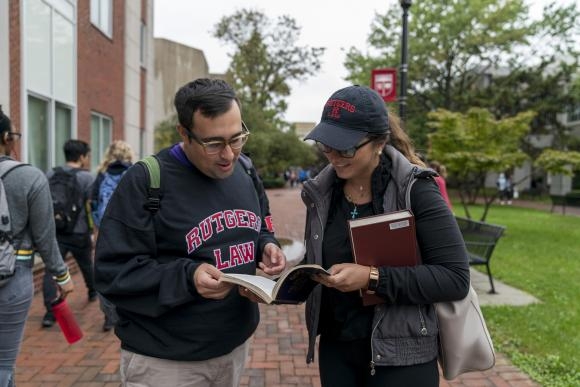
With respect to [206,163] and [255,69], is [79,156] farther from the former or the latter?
[255,69]

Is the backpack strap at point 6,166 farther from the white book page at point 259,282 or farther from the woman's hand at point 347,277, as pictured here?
the woman's hand at point 347,277

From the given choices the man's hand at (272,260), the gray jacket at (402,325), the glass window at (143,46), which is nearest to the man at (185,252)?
the man's hand at (272,260)

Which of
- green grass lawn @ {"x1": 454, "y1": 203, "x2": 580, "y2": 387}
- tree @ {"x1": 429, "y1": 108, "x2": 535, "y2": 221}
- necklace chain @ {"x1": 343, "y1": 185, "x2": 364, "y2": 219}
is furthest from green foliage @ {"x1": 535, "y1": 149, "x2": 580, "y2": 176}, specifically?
necklace chain @ {"x1": 343, "y1": 185, "x2": 364, "y2": 219}

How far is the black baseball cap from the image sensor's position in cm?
184

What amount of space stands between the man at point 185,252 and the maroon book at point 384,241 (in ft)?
1.57

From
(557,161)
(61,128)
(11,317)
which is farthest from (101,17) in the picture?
(557,161)

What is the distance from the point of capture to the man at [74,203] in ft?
17.4

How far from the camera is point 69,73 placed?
866 cm

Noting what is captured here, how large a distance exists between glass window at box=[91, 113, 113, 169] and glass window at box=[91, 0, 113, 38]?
1771 millimetres

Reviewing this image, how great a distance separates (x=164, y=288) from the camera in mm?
1731

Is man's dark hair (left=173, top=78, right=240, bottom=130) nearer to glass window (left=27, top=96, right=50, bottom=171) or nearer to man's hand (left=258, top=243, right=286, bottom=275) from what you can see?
man's hand (left=258, top=243, right=286, bottom=275)

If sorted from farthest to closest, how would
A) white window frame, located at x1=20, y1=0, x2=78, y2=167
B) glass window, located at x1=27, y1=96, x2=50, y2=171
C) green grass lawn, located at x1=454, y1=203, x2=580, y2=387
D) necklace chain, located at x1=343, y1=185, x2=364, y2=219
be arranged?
glass window, located at x1=27, y1=96, x2=50, y2=171, white window frame, located at x1=20, y1=0, x2=78, y2=167, green grass lawn, located at x1=454, y1=203, x2=580, y2=387, necklace chain, located at x1=343, y1=185, x2=364, y2=219

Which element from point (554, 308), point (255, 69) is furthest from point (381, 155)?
point (255, 69)

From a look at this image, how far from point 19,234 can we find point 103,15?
9.02 m
